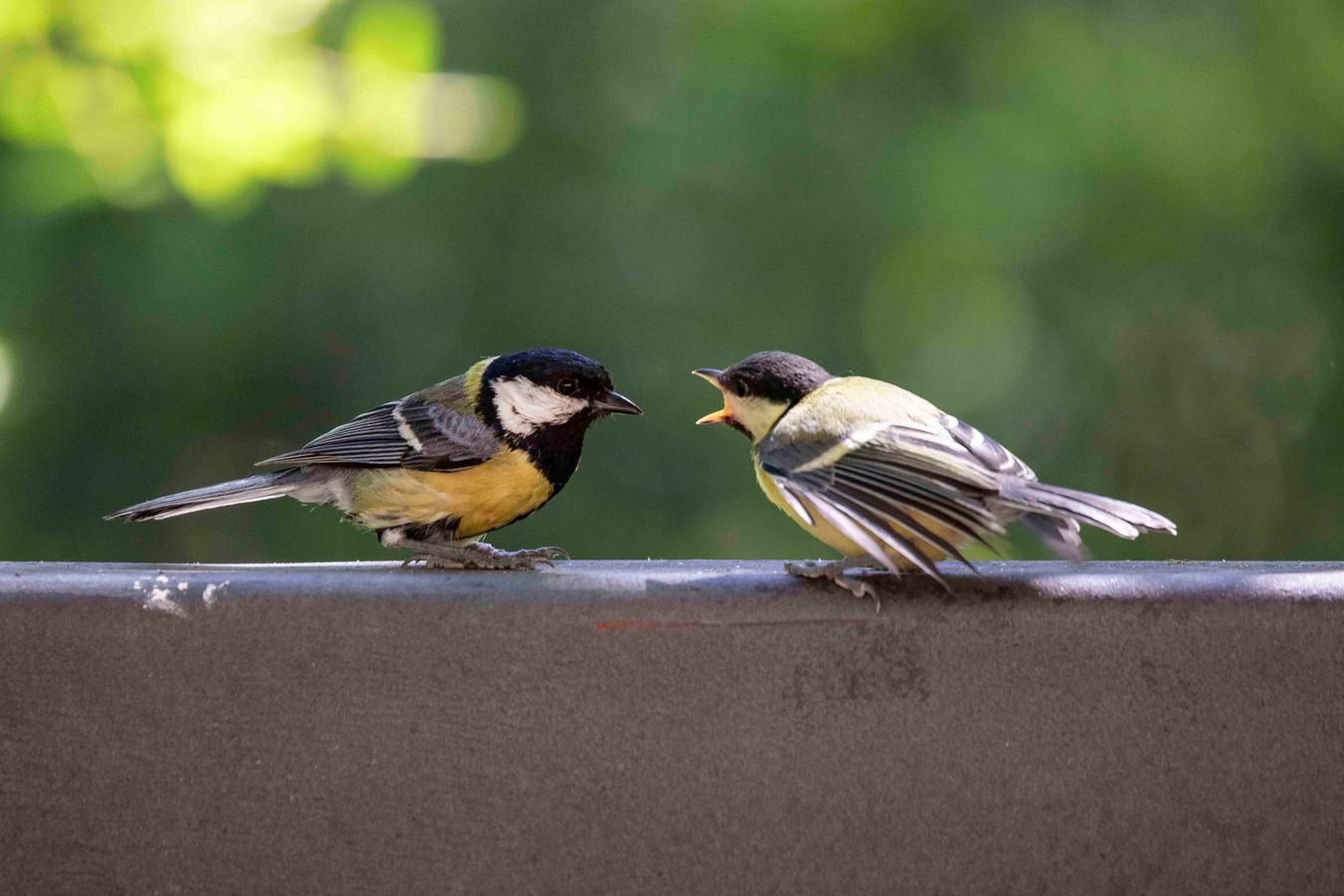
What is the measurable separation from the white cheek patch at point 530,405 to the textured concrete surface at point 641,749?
0.95 metres

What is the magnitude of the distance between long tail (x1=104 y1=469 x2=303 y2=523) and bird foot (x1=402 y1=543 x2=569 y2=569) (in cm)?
41

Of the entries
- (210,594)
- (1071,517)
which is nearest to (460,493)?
(210,594)

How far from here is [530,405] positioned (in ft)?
9.20

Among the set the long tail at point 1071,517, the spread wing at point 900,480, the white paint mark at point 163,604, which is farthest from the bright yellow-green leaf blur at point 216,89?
the long tail at point 1071,517

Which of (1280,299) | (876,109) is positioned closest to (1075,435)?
(1280,299)

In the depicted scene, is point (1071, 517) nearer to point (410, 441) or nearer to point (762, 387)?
point (762, 387)

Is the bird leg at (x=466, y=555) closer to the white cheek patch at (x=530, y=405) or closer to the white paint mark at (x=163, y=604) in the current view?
the white cheek patch at (x=530, y=405)

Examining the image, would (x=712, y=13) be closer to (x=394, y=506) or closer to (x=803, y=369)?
(x=803, y=369)

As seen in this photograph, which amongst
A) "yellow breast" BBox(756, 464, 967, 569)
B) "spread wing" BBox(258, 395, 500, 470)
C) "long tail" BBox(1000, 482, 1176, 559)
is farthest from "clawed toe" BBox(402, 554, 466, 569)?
"long tail" BBox(1000, 482, 1176, 559)

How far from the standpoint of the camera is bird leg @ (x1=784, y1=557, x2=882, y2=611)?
193 centimetres

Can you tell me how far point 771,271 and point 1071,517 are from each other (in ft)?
11.4

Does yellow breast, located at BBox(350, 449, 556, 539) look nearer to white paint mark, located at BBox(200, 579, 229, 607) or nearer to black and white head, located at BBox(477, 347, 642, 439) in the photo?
black and white head, located at BBox(477, 347, 642, 439)

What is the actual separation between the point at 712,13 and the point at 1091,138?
1.61 metres

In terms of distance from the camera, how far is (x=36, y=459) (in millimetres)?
4617
